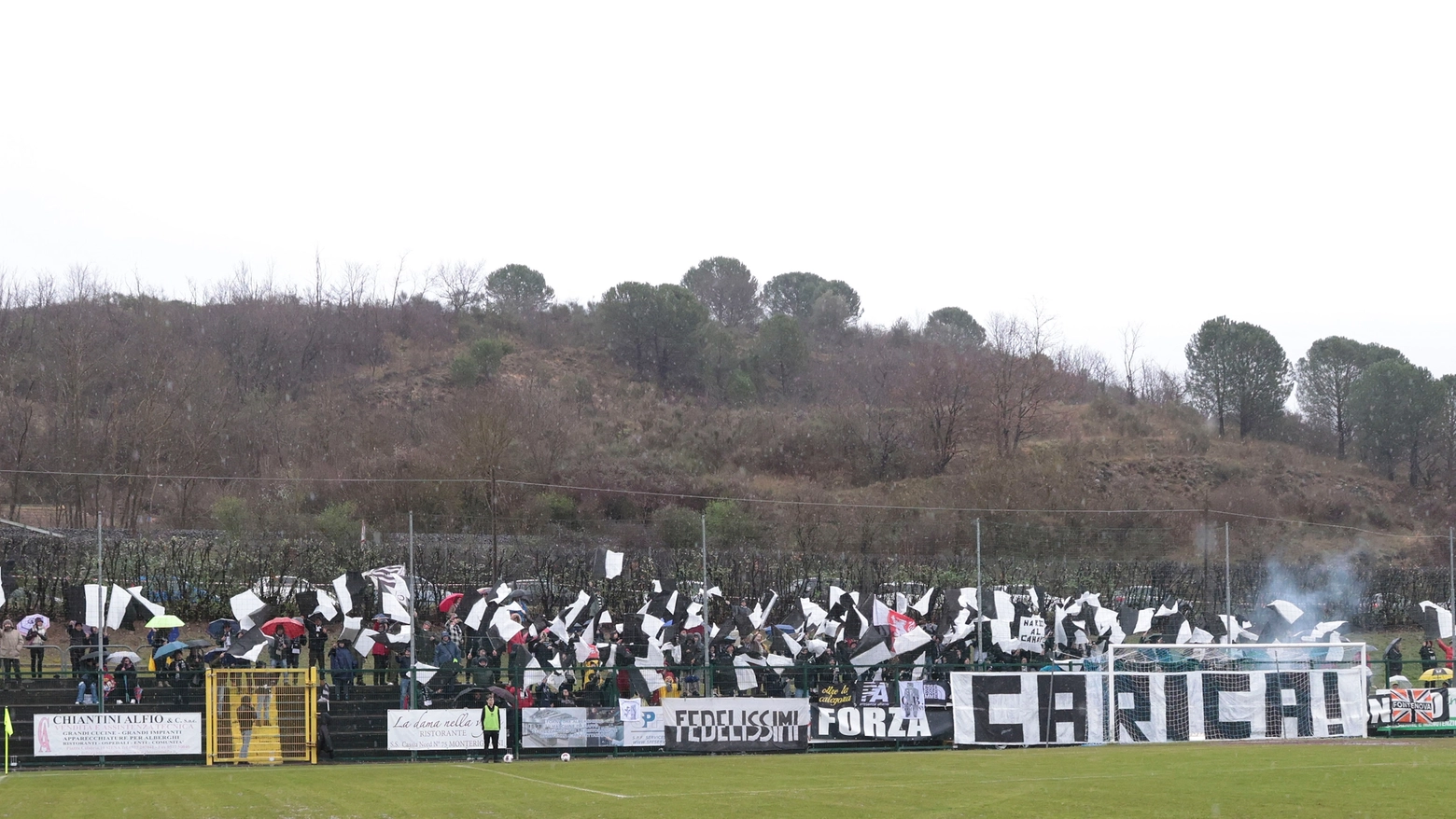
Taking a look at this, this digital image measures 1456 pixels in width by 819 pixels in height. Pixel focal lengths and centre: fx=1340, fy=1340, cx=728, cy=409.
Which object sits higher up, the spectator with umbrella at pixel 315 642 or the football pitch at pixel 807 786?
the spectator with umbrella at pixel 315 642

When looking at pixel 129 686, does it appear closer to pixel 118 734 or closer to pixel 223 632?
pixel 118 734

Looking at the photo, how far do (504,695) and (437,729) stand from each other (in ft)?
4.46

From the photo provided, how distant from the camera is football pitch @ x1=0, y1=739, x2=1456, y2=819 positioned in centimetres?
1538

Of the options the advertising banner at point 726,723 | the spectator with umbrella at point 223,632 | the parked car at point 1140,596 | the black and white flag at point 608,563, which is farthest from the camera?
the parked car at point 1140,596

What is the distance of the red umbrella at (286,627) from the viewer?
1149 inches

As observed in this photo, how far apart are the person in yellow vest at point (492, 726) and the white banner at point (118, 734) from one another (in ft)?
16.0

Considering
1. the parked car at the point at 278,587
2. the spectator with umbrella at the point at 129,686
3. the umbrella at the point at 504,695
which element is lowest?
the umbrella at the point at 504,695

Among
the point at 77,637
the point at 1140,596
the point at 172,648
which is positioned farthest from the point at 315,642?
the point at 1140,596

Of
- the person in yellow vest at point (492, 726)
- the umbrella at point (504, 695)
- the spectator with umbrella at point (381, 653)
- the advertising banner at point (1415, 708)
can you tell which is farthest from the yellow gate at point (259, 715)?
the advertising banner at point (1415, 708)

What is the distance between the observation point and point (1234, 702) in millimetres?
26547

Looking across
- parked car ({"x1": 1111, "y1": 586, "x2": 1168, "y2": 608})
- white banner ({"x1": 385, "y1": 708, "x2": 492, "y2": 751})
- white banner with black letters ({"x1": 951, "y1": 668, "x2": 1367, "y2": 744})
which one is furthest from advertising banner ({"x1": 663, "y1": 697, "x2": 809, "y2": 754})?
parked car ({"x1": 1111, "y1": 586, "x2": 1168, "y2": 608})

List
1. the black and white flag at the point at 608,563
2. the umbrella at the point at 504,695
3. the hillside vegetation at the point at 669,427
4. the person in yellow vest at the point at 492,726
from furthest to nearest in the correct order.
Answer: the hillside vegetation at the point at 669,427 → the black and white flag at the point at 608,563 → the umbrella at the point at 504,695 → the person in yellow vest at the point at 492,726

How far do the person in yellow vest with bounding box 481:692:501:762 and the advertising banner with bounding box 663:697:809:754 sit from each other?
3.09m

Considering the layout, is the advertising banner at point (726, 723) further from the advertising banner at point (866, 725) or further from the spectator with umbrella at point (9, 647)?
the spectator with umbrella at point (9, 647)
